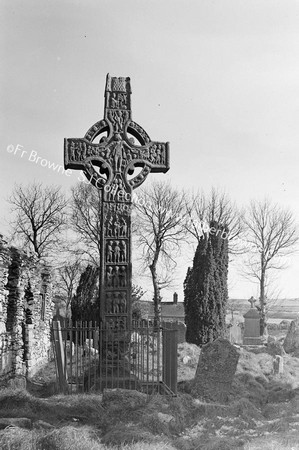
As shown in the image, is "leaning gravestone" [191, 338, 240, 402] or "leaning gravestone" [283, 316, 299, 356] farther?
"leaning gravestone" [283, 316, 299, 356]

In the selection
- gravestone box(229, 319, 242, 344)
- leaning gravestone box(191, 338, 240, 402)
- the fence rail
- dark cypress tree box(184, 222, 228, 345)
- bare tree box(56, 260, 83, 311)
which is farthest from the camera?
bare tree box(56, 260, 83, 311)

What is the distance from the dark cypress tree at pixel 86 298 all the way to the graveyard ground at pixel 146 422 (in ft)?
49.9

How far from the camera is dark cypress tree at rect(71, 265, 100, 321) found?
2591 centimetres

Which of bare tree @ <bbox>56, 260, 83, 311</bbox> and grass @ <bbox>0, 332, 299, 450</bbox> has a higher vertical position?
bare tree @ <bbox>56, 260, 83, 311</bbox>

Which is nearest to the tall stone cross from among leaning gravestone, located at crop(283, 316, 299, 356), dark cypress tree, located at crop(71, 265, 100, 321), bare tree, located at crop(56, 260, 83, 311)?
leaning gravestone, located at crop(283, 316, 299, 356)

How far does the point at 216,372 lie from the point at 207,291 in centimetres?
1463

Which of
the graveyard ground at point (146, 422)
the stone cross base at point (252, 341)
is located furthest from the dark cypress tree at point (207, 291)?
the graveyard ground at point (146, 422)

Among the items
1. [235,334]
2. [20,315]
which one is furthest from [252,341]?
[20,315]

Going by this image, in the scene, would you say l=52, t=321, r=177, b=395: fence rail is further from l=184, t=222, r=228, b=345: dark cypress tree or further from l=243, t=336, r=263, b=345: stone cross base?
l=243, t=336, r=263, b=345: stone cross base

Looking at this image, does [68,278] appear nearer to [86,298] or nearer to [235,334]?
[86,298]

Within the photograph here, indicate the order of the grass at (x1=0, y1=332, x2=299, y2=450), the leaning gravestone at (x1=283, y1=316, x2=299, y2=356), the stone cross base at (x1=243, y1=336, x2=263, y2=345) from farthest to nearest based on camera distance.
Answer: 1. the stone cross base at (x1=243, y1=336, x2=263, y2=345)
2. the leaning gravestone at (x1=283, y1=316, x2=299, y2=356)
3. the grass at (x1=0, y1=332, x2=299, y2=450)

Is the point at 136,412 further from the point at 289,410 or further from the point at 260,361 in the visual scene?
the point at 260,361

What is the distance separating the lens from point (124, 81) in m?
10.7

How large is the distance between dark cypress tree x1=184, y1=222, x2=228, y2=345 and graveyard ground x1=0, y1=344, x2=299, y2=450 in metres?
13.3
